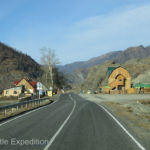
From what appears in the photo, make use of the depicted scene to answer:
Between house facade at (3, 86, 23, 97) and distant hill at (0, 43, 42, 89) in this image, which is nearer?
house facade at (3, 86, 23, 97)

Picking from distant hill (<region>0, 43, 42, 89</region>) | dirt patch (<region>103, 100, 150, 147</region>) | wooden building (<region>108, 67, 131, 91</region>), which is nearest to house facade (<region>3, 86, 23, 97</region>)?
wooden building (<region>108, 67, 131, 91</region>)

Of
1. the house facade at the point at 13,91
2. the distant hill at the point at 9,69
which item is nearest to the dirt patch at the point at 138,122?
the house facade at the point at 13,91

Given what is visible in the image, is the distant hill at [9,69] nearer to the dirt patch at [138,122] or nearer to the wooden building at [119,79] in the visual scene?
the wooden building at [119,79]

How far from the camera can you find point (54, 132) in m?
12.1

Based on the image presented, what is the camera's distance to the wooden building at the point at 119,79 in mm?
91062

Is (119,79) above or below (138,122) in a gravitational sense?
above

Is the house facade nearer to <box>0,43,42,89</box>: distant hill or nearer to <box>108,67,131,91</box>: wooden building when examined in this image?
<box>108,67,131,91</box>: wooden building

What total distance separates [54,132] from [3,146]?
3.24 meters

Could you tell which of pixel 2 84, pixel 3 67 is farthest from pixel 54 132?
pixel 3 67

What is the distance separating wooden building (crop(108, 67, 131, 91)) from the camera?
A: 299ft

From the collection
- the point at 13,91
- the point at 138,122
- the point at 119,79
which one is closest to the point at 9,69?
the point at 13,91

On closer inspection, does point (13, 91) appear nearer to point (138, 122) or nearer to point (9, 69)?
point (9, 69)

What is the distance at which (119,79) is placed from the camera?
9144 cm

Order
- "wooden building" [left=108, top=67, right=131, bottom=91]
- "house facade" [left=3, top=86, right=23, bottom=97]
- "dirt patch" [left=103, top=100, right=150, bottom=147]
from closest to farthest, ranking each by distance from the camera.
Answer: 1. "dirt patch" [left=103, top=100, right=150, bottom=147]
2. "wooden building" [left=108, top=67, right=131, bottom=91]
3. "house facade" [left=3, top=86, right=23, bottom=97]
